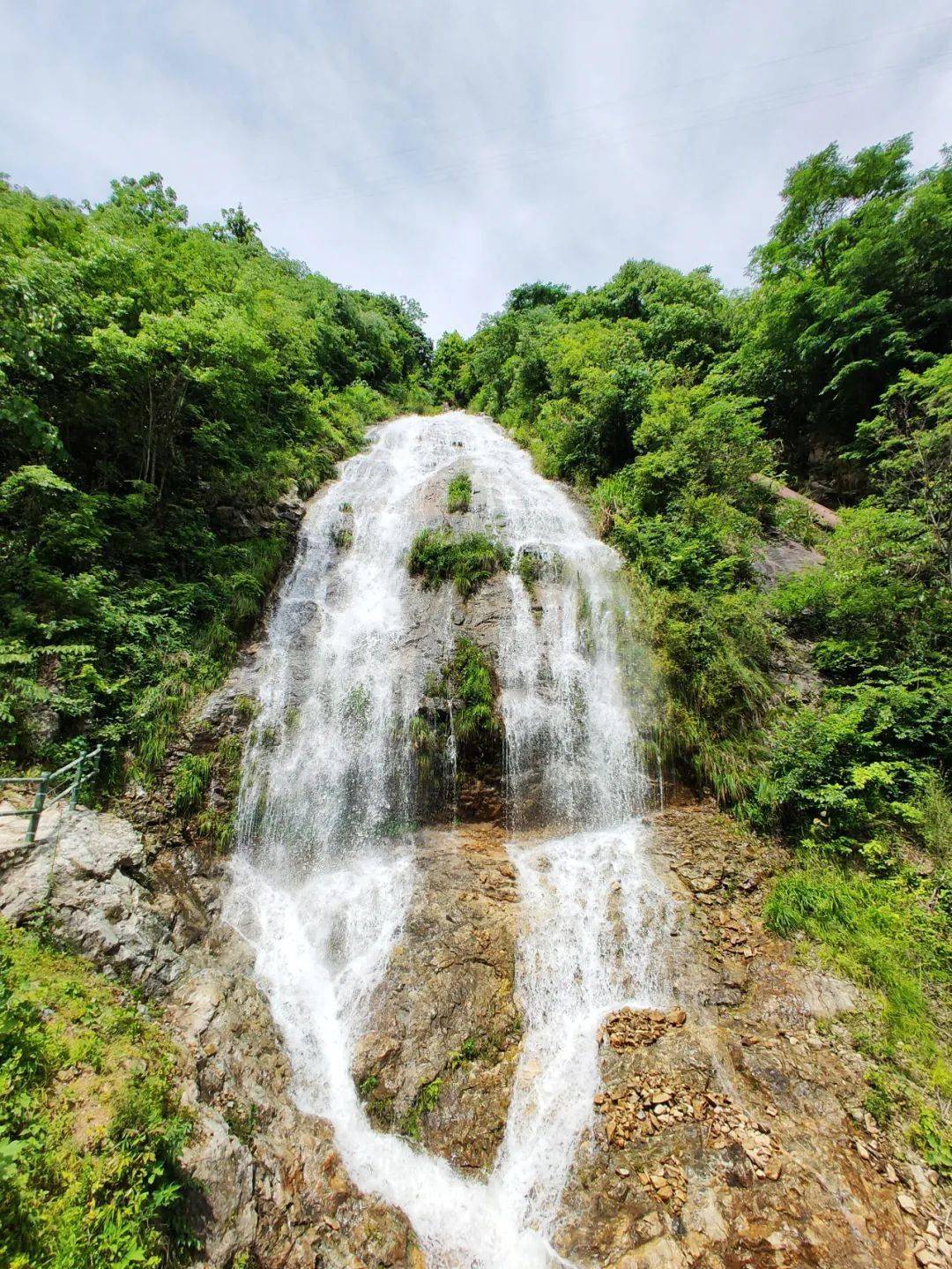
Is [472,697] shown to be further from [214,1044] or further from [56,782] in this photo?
[56,782]

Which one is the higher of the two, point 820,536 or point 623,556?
point 820,536

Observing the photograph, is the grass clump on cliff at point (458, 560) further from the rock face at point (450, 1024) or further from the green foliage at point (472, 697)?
the rock face at point (450, 1024)

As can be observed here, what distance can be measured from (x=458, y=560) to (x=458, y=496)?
10.4ft

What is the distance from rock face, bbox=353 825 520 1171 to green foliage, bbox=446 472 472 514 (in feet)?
30.5

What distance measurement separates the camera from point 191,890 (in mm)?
6160

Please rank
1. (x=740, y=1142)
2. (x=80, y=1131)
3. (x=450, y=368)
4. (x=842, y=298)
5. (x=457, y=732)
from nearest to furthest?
1. (x=80, y=1131)
2. (x=740, y=1142)
3. (x=457, y=732)
4. (x=842, y=298)
5. (x=450, y=368)

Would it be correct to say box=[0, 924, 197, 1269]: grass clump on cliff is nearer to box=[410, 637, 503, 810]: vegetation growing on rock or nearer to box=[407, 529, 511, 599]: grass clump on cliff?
box=[410, 637, 503, 810]: vegetation growing on rock

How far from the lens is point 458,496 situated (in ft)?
42.6

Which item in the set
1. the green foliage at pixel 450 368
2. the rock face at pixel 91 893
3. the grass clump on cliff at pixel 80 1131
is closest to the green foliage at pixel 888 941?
the grass clump on cliff at pixel 80 1131

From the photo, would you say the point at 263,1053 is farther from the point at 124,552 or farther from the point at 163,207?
the point at 163,207

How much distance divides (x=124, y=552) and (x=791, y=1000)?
12.1m

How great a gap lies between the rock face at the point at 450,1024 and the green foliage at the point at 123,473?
4.59 meters

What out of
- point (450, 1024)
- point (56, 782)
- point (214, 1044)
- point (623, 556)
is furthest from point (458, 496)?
point (214, 1044)

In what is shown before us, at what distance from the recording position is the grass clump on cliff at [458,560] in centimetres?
1052
